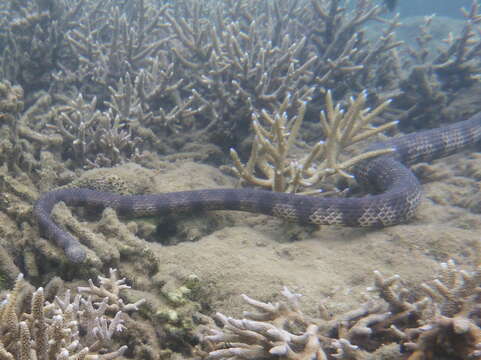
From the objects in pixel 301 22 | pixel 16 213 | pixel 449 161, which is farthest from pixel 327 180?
pixel 301 22

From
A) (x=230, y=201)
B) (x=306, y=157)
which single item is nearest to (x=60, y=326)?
(x=230, y=201)

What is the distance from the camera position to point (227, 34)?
6.38m

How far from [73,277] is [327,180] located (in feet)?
12.4

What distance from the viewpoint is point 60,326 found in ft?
6.47

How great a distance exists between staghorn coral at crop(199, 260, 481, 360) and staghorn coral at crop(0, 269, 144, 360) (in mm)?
768

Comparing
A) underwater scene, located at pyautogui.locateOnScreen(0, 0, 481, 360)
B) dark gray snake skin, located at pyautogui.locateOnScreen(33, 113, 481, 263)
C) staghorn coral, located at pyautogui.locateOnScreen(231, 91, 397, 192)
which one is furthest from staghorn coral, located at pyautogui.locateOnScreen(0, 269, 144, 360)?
staghorn coral, located at pyautogui.locateOnScreen(231, 91, 397, 192)

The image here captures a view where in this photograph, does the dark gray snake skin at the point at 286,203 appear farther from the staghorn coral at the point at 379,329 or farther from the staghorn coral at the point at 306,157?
the staghorn coral at the point at 379,329

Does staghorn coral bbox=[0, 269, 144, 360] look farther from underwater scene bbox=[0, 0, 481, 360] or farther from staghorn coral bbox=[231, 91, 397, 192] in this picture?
staghorn coral bbox=[231, 91, 397, 192]

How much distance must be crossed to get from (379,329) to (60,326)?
204 centimetres

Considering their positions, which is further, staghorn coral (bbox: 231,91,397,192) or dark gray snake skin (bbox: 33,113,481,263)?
staghorn coral (bbox: 231,91,397,192)

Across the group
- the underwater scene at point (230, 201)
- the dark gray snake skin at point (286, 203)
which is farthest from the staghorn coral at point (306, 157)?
the dark gray snake skin at point (286, 203)

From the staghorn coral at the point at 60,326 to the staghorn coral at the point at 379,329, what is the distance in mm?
768

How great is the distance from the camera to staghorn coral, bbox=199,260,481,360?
77.0 inches

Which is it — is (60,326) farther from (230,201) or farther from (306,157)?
(306,157)
